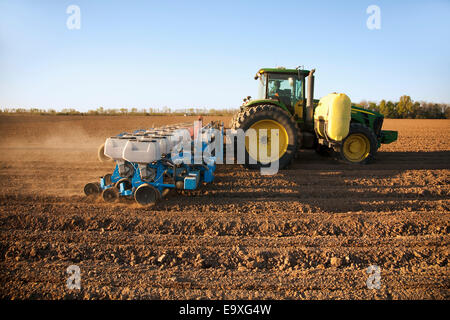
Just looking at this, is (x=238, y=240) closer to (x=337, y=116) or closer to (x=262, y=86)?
(x=337, y=116)

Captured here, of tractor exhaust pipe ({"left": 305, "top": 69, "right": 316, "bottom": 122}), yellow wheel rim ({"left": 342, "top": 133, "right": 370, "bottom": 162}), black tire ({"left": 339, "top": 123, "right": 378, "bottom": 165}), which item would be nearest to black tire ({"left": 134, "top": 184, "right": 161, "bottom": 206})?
tractor exhaust pipe ({"left": 305, "top": 69, "right": 316, "bottom": 122})

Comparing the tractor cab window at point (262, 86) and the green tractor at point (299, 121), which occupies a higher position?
the tractor cab window at point (262, 86)

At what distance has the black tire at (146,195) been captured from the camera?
14.0 ft

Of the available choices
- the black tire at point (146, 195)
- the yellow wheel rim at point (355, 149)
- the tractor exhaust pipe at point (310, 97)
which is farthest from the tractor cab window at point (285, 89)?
the black tire at point (146, 195)

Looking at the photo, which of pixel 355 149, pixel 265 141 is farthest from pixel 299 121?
pixel 355 149

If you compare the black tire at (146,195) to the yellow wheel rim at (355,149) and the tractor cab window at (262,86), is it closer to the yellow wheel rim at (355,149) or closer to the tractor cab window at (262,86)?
the tractor cab window at (262,86)

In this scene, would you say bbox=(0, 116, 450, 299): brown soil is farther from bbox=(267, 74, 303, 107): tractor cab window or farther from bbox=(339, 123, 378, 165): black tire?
bbox=(267, 74, 303, 107): tractor cab window

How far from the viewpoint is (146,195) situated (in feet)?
14.1

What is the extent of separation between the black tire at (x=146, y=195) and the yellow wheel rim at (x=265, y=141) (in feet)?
9.27

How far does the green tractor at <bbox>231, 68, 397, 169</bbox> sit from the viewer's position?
6219 mm

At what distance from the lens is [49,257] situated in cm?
299

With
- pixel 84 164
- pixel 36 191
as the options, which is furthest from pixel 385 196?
pixel 84 164

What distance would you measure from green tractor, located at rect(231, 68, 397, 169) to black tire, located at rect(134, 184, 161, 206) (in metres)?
2.76

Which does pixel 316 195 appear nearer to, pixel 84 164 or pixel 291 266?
pixel 291 266
